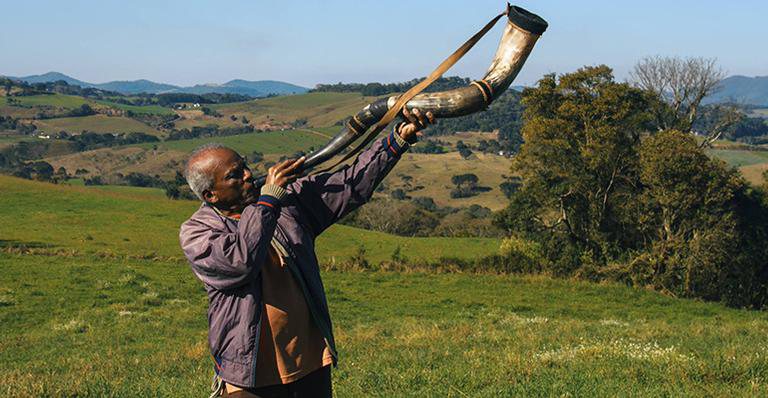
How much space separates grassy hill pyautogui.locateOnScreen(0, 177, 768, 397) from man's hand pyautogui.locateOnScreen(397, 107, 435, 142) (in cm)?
296

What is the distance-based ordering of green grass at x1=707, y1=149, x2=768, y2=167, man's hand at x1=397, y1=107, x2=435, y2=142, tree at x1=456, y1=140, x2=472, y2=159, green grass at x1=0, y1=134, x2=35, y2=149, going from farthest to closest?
green grass at x1=0, y1=134, x2=35, y2=149, tree at x1=456, y1=140, x2=472, y2=159, green grass at x1=707, y1=149, x2=768, y2=167, man's hand at x1=397, y1=107, x2=435, y2=142

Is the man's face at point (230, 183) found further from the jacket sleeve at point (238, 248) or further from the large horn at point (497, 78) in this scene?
the jacket sleeve at point (238, 248)

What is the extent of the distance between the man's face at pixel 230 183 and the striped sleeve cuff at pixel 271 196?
294 millimetres

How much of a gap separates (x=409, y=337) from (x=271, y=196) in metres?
8.69

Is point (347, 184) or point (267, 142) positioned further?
point (267, 142)

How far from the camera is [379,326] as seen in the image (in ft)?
52.9

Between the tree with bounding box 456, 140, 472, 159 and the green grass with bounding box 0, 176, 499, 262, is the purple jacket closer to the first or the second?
the green grass with bounding box 0, 176, 499, 262

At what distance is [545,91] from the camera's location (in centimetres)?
3186

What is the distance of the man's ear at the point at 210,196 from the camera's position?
417cm

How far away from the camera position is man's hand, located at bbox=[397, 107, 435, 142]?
4.33m

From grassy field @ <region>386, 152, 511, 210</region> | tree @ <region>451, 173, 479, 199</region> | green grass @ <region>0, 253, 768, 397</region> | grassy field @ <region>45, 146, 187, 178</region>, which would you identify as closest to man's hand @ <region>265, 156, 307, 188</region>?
green grass @ <region>0, 253, 768, 397</region>

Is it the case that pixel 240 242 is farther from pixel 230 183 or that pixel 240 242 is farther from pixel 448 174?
pixel 448 174

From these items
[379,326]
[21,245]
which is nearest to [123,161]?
[21,245]

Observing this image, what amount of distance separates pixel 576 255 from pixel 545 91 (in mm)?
7234
